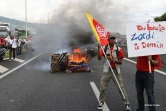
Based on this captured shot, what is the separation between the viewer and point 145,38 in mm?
5480

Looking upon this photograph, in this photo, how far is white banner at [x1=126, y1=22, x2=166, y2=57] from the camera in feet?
17.7

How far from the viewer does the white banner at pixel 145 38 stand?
212 inches

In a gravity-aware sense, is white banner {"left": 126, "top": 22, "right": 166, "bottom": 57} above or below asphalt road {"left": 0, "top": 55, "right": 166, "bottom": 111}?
above

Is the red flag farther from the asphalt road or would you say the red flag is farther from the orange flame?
the orange flame

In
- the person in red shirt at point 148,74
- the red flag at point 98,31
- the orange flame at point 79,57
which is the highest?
the red flag at point 98,31

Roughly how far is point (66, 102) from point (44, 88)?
2.10m

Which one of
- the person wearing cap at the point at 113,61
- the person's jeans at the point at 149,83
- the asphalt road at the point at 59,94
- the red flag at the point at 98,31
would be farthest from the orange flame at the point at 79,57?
the person's jeans at the point at 149,83

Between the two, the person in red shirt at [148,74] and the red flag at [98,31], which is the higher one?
the red flag at [98,31]

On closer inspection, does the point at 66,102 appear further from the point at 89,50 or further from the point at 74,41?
the point at 74,41

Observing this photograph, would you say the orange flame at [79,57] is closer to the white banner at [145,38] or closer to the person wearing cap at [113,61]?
the person wearing cap at [113,61]

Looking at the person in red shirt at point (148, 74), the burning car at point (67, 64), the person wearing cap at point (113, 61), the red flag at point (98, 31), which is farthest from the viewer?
the burning car at point (67, 64)

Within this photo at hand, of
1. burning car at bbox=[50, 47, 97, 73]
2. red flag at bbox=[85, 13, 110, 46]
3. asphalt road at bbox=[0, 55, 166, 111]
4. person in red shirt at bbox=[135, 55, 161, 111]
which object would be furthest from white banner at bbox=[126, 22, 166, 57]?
burning car at bbox=[50, 47, 97, 73]

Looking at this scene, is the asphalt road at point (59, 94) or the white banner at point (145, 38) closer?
the white banner at point (145, 38)

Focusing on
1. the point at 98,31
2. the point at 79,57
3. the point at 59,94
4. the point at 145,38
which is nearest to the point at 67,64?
the point at 79,57
